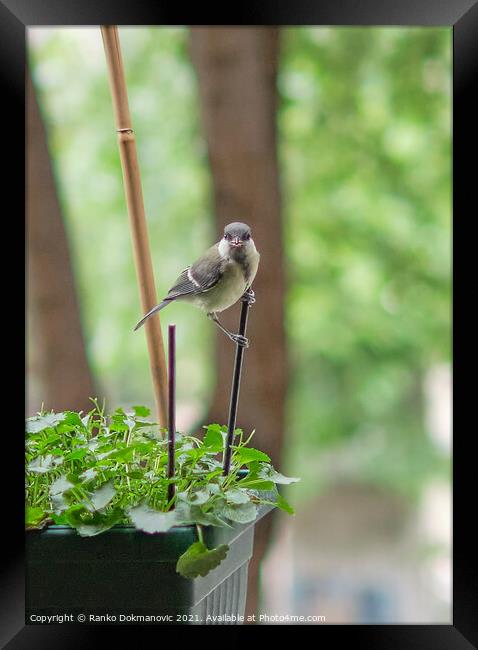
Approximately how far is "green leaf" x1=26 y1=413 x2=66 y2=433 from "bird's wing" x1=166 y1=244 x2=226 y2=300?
0.19 metres

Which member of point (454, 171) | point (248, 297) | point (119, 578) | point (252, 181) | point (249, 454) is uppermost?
point (252, 181)

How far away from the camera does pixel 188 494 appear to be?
0.82m

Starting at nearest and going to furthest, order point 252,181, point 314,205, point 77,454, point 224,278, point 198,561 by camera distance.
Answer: point 198,561
point 77,454
point 224,278
point 252,181
point 314,205

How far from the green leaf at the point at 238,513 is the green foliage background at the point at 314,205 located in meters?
1.00

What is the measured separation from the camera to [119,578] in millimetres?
783

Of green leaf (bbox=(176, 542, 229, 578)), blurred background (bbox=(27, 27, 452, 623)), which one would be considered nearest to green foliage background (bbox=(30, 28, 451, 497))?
blurred background (bbox=(27, 27, 452, 623))

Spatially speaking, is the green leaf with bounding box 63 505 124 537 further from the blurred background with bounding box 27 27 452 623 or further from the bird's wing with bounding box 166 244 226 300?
the blurred background with bounding box 27 27 452 623

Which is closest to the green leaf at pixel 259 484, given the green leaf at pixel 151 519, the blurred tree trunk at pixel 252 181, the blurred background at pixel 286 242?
the green leaf at pixel 151 519

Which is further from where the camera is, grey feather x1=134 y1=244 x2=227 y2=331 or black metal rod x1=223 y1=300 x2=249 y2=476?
grey feather x1=134 y1=244 x2=227 y2=331

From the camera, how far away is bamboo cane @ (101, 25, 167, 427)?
911 mm

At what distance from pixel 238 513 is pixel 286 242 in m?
1.23

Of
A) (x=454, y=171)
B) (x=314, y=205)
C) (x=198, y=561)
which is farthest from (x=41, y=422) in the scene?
(x=314, y=205)

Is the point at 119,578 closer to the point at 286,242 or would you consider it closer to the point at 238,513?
the point at 238,513

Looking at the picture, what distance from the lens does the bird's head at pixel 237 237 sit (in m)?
0.95
